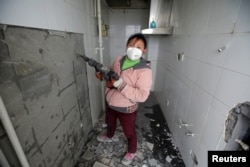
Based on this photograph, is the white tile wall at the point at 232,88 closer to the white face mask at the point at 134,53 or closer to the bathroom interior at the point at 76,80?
the bathroom interior at the point at 76,80

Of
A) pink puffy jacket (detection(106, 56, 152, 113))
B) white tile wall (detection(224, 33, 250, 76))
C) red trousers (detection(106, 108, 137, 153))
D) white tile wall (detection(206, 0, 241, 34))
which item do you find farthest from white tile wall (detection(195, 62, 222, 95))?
red trousers (detection(106, 108, 137, 153))

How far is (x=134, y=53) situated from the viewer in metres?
1.09

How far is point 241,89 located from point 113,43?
113 inches

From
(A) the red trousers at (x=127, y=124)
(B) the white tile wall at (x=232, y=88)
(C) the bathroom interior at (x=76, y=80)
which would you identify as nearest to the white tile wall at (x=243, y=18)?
(C) the bathroom interior at (x=76, y=80)

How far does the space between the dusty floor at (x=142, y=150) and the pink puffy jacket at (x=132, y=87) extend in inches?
23.6

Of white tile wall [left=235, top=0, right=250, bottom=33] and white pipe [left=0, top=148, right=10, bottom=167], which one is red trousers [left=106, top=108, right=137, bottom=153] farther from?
white tile wall [left=235, top=0, right=250, bottom=33]

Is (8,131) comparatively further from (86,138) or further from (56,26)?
(86,138)

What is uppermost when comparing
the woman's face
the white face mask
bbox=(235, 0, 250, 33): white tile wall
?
bbox=(235, 0, 250, 33): white tile wall

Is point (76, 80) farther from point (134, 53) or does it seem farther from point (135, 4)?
point (135, 4)

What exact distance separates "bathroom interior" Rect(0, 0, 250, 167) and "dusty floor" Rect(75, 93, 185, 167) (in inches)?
3.5

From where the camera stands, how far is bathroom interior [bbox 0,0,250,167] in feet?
1.88

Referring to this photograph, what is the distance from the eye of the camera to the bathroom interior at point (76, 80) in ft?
1.88

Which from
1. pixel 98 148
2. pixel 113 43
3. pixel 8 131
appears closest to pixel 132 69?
pixel 8 131

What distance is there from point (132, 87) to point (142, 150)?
2.86 ft
